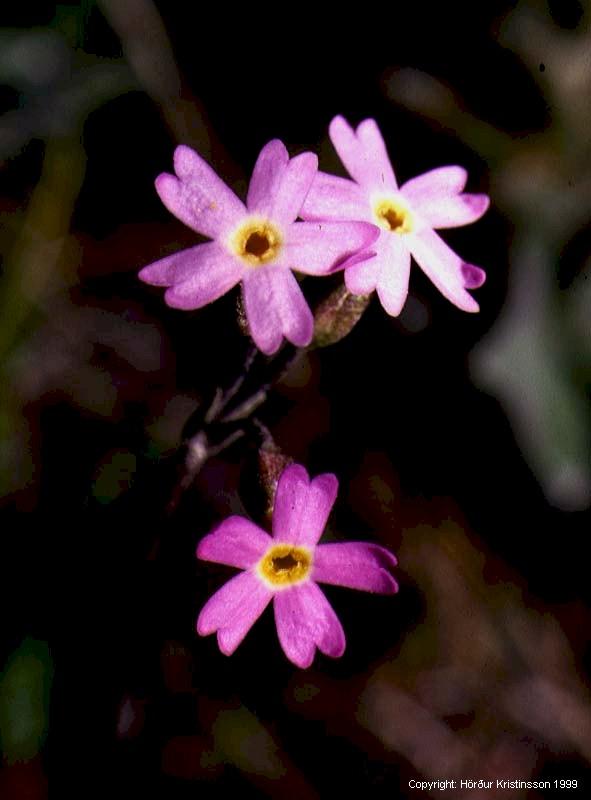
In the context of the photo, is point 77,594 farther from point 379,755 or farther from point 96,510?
point 379,755

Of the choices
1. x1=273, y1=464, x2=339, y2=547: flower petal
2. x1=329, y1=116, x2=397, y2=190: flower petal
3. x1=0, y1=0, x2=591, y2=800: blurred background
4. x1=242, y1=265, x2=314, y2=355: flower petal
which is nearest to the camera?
x1=242, y1=265, x2=314, y2=355: flower petal

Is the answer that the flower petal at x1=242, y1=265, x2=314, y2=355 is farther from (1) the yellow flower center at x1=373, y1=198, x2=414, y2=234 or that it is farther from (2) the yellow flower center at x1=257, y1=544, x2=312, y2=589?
(2) the yellow flower center at x1=257, y1=544, x2=312, y2=589

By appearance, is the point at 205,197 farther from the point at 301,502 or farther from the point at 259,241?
the point at 301,502

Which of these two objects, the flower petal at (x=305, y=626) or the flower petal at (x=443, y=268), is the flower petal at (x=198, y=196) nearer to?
the flower petal at (x=443, y=268)

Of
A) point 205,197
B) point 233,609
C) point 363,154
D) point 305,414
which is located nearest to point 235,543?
point 233,609

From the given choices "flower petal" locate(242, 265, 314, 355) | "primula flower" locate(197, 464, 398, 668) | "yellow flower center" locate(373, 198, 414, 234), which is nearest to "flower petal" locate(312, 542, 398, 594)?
"primula flower" locate(197, 464, 398, 668)

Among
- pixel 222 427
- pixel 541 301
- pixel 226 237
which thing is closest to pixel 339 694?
pixel 222 427

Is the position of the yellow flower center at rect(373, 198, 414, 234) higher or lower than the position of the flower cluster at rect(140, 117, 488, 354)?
lower
